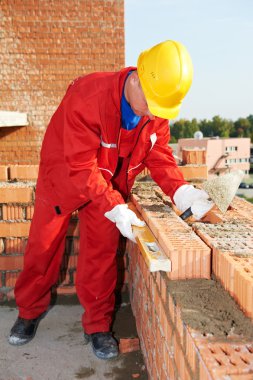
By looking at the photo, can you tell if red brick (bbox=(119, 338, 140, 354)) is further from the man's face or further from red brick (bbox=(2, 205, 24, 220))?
the man's face

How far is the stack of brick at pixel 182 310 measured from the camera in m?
1.40

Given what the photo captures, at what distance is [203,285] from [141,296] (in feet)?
3.47

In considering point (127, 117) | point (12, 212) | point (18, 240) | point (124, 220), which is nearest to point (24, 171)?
point (12, 212)

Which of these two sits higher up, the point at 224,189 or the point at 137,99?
the point at 137,99

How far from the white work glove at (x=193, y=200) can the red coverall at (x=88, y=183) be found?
90 mm

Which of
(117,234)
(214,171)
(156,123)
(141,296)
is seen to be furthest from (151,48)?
(214,171)

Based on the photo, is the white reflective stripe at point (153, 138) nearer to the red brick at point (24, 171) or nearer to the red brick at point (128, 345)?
the red brick at point (128, 345)

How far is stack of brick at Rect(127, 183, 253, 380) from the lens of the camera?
4.58ft

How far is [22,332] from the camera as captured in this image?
3078 millimetres

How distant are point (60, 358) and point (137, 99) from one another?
1721mm

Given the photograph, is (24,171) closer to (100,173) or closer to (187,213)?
(100,173)

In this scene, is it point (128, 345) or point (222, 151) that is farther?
point (222, 151)

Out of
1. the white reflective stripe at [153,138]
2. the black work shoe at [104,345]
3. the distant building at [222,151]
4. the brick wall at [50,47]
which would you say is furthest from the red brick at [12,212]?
the distant building at [222,151]

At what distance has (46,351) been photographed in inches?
117
